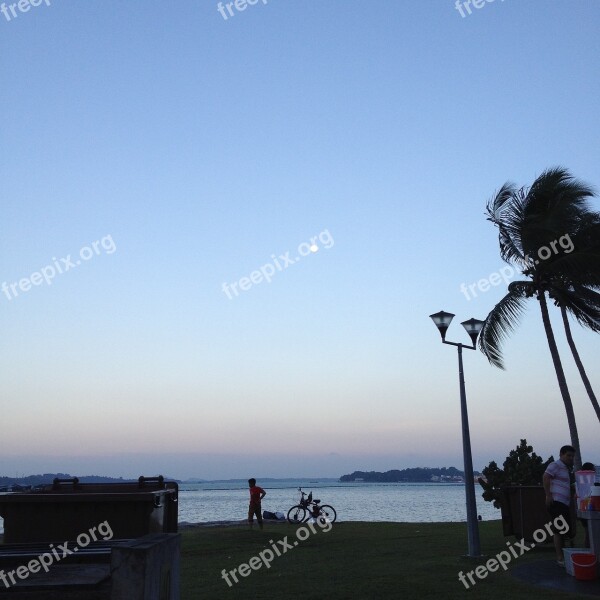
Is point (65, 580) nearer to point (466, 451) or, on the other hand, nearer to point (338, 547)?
point (466, 451)

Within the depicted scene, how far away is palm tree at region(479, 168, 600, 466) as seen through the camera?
22.2 meters

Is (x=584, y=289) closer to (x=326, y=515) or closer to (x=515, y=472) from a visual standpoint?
(x=515, y=472)

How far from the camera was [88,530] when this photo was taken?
361 inches

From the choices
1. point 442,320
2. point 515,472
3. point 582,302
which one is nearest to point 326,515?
point 515,472

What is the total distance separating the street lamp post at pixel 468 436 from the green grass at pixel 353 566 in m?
0.54

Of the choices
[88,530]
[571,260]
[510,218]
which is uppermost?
[510,218]

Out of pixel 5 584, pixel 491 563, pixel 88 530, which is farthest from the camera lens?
pixel 491 563

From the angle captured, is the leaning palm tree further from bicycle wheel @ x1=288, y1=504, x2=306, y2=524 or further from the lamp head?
bicycle wheel @ x1=288, y1=504, x2=306, y2=524

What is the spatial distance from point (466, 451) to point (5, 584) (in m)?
10.6

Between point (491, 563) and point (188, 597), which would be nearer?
point (188, 597)

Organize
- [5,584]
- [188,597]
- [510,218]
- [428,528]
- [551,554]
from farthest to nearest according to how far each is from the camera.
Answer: [510,218] < [428,528] < [551,554] < [188,597] < [5,584]

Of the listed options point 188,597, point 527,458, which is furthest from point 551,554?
point 527,458

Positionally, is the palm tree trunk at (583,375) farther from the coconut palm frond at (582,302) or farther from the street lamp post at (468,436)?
the street lamp post at (468,436)

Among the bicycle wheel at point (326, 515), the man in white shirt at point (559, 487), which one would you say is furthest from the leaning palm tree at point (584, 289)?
the man in white shirt at point (559, 487)
